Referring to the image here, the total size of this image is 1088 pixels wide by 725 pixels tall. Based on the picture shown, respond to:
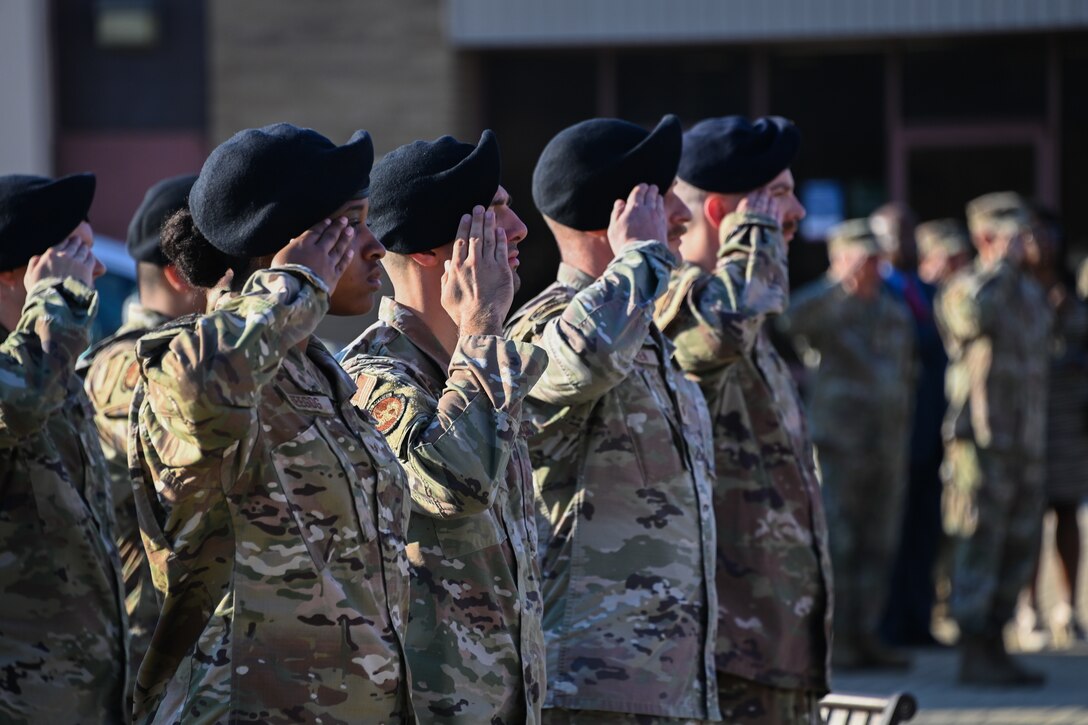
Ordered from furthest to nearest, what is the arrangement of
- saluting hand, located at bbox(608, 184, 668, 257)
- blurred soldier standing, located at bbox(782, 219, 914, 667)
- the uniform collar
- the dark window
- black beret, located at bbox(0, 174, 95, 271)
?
the dark window → blurred soldier standing, located at bbox(782, 219, 914, 667) → black beret, located at bbox(0, 174, 95, 271) → saluting hand, located at bbox(608, 184, 668, 257) → the uniform collar

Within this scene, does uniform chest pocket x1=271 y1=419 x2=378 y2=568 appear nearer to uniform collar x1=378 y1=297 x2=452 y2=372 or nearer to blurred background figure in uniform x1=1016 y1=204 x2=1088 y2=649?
uniform collar x1=378 y1=297 x2=452 y2=372

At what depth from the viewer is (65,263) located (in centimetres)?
434

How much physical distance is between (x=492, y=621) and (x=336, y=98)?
36.7 feet

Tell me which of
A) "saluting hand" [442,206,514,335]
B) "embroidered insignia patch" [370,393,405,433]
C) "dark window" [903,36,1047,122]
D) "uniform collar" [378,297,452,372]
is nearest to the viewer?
"embroidered insignia patch" [370,393,405,433]

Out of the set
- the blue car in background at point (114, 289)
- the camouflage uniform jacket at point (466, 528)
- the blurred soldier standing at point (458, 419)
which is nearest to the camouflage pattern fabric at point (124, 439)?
the blurred soldier standing at point (458, 419)

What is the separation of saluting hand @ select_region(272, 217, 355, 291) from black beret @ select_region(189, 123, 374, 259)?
0.05 ft

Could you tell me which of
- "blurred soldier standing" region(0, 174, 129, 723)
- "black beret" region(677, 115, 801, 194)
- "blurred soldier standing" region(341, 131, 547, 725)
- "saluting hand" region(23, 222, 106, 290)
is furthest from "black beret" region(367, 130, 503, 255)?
"black beret" region(677, 115, 801, 194)

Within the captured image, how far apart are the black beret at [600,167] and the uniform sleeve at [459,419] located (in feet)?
3.15

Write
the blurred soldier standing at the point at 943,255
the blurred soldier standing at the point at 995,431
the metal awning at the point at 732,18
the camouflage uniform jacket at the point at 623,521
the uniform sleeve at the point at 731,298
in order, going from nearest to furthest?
the camouflage uniform jacket at the point at 623,521 → the uniform sleeve at the point at 731,298 → the blurred soldier standing at the point at 995,431 → the blurred soldier standing at the point at 943,255 → the metal awning at the point at 732,18

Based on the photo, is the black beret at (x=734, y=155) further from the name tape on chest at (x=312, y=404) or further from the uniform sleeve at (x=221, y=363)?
the uniform sleeve at (x=221, y=363)

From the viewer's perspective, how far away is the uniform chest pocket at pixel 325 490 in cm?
309

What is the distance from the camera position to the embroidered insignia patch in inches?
137

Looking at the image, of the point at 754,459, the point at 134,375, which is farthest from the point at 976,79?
the point at 134,375

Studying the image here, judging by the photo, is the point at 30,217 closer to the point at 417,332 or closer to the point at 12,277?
the point at 12,277
